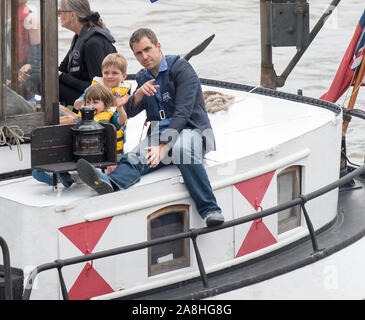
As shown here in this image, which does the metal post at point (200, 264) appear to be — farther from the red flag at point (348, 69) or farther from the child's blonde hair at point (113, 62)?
the red flag at point (348, 69)

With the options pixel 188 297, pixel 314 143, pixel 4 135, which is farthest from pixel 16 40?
pixel 314 143

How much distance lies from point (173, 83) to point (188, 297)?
1436 millimetres

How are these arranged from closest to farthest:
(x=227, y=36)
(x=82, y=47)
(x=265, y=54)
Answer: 1. (x=82, y=47)
2. (x=265, y=54)
3. (x=227, y=36)

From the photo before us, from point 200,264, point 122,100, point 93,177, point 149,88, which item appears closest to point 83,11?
point 122,100

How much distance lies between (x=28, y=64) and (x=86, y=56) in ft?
4.24

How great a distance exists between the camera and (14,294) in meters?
5.70

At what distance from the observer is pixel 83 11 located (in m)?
7.23

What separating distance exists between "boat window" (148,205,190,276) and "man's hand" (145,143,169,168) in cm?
31

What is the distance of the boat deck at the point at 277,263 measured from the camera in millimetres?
6254

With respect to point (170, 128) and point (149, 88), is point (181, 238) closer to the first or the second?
point (170, 128)

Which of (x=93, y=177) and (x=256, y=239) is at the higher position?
(x=93, y=177)

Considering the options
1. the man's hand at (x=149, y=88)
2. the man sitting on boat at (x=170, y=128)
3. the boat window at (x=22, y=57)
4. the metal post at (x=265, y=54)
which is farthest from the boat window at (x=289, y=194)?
the metal post at (x=265, y=54)

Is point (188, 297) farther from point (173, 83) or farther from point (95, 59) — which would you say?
point (95, 59)

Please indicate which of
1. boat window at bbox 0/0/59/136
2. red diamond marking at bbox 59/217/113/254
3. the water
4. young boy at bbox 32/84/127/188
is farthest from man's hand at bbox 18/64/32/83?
the water
